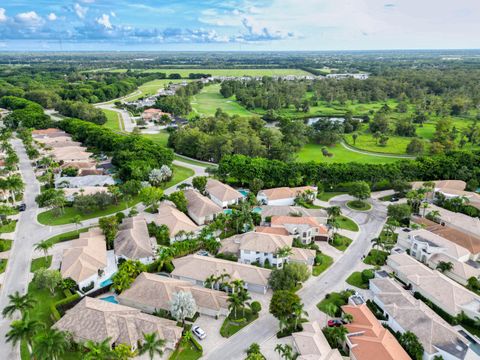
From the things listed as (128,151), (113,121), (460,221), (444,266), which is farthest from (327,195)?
(113,121)

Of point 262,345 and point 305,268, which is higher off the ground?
point 305,268

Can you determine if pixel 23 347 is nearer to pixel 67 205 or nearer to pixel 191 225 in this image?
pixel 191 225

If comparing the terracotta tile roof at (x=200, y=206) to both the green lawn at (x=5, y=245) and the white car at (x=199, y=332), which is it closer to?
the white car at (x=199, y=332)

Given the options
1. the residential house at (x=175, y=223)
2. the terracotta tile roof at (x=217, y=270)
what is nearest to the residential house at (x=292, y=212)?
the residential house at (x=175, y=223)

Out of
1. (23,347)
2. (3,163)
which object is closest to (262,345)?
(23,347)

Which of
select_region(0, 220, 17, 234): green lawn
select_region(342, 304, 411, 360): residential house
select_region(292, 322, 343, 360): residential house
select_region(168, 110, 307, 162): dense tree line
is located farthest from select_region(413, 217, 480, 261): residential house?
select_region(0, 220, 17, 234): green lawn

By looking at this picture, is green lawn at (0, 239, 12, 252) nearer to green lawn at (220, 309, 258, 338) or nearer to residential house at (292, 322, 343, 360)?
green lawn at (220, 309, 258, 338)
